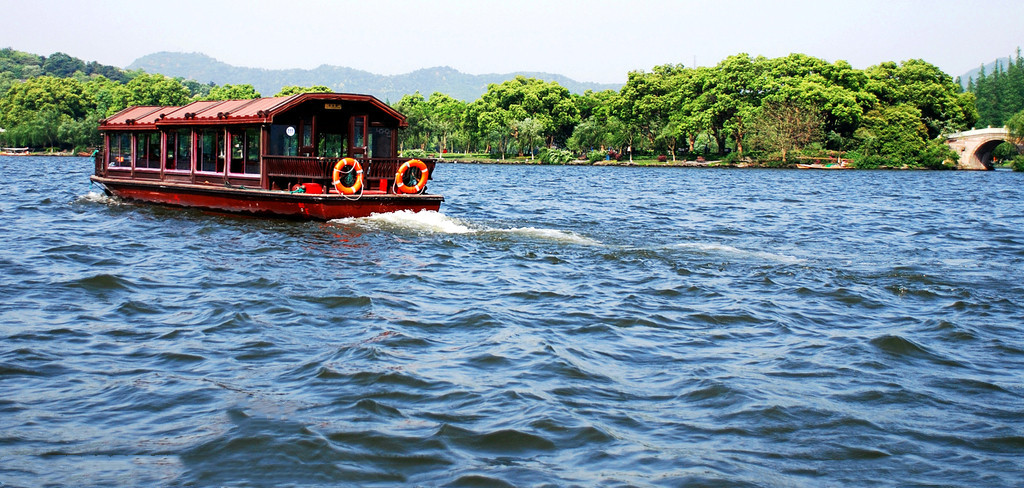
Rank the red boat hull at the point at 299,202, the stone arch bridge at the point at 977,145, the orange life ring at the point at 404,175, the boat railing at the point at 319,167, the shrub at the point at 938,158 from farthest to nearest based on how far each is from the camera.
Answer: the stone arch bridge at the point at 977,145
the shrub at the point at 938,158
the orange life ring at the point at 404,175
the boat railing at the point at 319,167
the red boat hull at the point at 299,202

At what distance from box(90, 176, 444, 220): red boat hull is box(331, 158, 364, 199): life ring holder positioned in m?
0.19

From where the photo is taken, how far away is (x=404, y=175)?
20672 millimetres

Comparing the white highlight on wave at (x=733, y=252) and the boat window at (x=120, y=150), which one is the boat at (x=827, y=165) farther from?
the white highlight on wave at (x=733, y=252)

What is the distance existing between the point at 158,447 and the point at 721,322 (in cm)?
654

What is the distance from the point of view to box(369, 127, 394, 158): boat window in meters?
22.7

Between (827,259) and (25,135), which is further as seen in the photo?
(25,135)

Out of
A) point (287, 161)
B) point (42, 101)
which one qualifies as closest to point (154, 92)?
point (42, 101)

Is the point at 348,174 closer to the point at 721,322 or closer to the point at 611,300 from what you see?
the point at 611,300

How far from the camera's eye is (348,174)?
790 inches

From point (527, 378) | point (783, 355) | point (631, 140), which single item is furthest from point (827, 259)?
point (631, 140)

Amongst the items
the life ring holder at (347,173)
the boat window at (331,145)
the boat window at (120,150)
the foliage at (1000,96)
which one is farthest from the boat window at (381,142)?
the foliage at (1000,96)

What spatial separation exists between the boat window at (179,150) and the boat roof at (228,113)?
36 centimetres

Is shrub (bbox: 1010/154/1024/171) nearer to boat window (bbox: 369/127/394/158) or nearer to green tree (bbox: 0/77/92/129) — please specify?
boat window (bbox: 369/127/394/158)

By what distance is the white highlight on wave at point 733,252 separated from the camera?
15.6 metres
